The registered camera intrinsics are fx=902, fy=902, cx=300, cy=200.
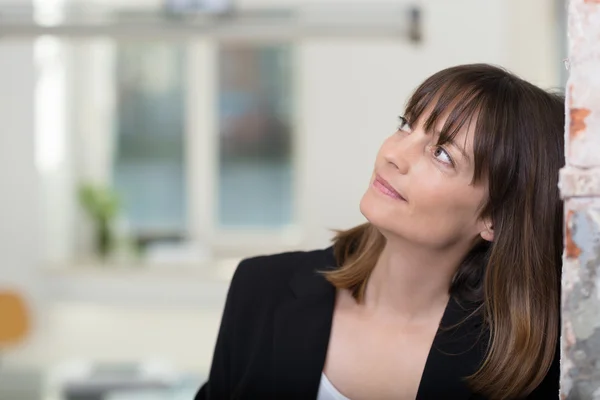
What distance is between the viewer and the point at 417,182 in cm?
132

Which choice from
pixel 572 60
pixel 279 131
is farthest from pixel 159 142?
pixel 572 60

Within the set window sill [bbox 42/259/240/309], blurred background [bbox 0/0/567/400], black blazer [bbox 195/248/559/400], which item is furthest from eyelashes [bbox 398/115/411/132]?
window sill [bbox 42/259/240/309]

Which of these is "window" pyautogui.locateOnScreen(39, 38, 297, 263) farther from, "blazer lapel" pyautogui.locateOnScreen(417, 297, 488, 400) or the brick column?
the brick column

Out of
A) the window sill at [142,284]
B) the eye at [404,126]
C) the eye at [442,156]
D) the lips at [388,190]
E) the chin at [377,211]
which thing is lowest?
the window sill at [142,284]

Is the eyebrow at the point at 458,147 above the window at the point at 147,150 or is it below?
above

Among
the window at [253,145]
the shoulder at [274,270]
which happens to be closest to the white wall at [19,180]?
the window at [253,145]

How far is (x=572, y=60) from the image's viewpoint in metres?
0.95

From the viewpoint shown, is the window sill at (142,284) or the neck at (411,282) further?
the window sill at (142,284)

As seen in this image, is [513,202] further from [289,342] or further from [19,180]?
[19,180]

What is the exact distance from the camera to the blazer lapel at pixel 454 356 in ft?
4.56

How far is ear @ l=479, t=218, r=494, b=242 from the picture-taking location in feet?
4.76

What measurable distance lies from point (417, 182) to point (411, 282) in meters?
0.24

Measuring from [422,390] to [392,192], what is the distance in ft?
1.04

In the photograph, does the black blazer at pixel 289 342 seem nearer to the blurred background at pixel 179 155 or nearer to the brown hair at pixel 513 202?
the brown hair at pixel 513 202
